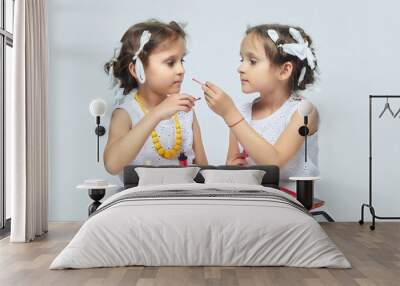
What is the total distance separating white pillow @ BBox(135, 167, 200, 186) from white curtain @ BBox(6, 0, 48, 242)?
1.15 m

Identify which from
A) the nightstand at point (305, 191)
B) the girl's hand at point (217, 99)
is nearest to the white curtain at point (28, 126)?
the girl's hand at point (217, 99)

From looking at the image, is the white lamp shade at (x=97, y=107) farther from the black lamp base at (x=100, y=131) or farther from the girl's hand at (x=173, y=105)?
the girl's hand at (x=173, y=105)

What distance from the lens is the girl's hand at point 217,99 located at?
8.13 m

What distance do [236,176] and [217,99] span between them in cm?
126

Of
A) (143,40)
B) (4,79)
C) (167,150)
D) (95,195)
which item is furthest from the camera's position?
(143,40)

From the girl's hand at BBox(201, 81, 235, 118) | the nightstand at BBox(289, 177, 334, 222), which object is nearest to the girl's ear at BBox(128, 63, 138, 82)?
the girl's hand at BBox(201, 81, 235, 118)

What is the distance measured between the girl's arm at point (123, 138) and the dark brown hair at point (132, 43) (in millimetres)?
390

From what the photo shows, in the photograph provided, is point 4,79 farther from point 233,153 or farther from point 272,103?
point 272,103

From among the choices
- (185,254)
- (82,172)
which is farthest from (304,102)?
(185,254)

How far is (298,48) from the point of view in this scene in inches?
320

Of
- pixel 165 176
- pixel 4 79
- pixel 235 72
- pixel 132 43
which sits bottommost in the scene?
pixel 165 176

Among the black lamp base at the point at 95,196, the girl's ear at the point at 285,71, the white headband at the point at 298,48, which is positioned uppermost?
the white headband at the point at 298,48

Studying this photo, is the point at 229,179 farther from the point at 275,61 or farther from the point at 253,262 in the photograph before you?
the point at 253,262

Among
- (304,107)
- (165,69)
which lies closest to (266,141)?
(304,107)
